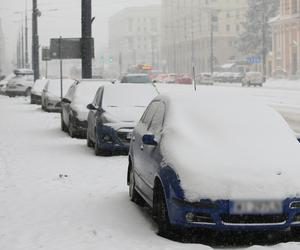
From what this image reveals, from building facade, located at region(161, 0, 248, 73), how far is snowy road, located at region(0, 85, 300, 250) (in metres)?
98.1

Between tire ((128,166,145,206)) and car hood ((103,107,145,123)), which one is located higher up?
car hood ((103,107,145,123))

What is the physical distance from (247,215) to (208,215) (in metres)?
0.37

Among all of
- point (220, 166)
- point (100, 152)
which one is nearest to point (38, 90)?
point (100, 152)

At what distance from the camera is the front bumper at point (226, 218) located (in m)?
6.39

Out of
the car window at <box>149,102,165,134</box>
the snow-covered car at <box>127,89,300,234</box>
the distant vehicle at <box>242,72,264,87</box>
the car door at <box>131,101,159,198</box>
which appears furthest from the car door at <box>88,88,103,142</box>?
the distant vehicle at <box>242,72,264,87</box>

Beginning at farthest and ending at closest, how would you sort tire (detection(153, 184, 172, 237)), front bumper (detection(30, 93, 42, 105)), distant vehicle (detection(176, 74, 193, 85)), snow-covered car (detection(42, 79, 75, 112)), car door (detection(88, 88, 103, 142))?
1. distant vehicle (detection(176, 74, 193, 85))
2. front bumper (detection(30, 93, 42, 105))
3. snow-covered car (detection(42, 79, 75, 112))
4. car door (detection(88, 88, 103, 142))
5. tire (detection(153, 184, 172, 237))

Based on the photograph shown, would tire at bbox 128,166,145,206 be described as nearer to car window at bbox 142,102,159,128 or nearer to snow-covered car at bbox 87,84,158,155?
car window at bbox 142,102,159,128

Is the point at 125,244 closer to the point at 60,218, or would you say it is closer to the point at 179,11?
the point at 60,218

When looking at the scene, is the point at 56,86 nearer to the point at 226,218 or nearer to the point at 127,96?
the point at 127,96

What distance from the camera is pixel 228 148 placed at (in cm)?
693

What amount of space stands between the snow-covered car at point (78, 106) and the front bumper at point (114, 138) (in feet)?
12.1

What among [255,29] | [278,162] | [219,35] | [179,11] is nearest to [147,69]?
[255,29]

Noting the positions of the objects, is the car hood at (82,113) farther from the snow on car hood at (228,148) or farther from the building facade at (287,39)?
the building facade at (287,39)

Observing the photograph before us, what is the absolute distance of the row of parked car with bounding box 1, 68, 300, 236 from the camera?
640 centimetres
